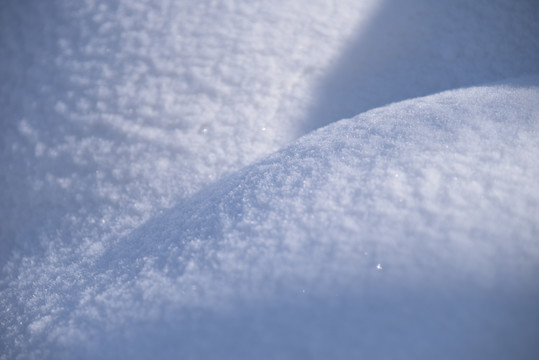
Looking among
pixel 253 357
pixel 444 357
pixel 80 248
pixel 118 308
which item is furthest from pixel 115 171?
pixel 444 357

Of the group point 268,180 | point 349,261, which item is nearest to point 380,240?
point 349,261

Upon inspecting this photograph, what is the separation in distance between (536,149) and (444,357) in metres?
0.23

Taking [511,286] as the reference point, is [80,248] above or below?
below

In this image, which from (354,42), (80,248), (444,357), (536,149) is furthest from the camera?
(354,42)

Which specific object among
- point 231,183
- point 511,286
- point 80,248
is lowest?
point 80,248

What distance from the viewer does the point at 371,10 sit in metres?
0.60

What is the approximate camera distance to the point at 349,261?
30cm

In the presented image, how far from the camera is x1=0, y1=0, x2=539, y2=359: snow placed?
28 cm

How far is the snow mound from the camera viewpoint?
0.86 ft

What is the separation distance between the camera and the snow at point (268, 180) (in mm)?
277

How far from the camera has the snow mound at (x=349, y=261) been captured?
0.86 ft

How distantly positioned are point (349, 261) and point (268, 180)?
0.43 feet

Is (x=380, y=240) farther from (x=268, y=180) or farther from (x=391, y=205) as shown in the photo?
(x=268, y=180)

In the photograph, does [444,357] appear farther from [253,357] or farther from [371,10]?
[371,10]
